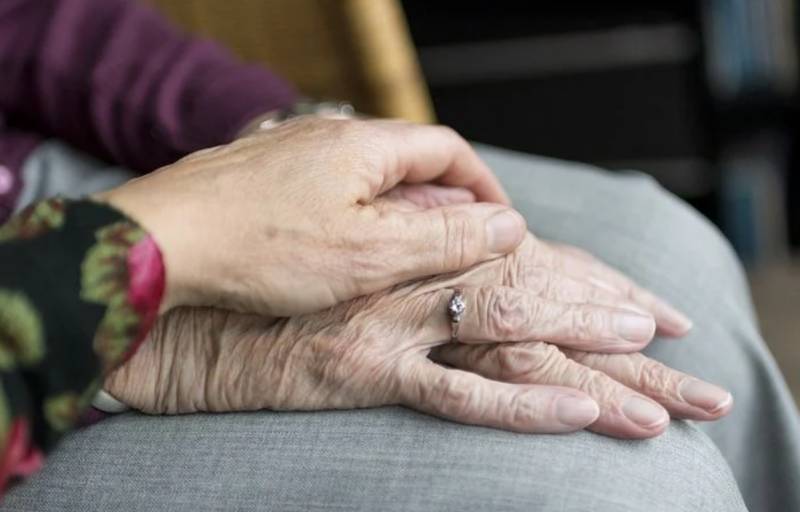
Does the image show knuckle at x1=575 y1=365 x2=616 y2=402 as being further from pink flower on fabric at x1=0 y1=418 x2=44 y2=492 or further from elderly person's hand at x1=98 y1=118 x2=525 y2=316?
pink flower on fabric at x1=0 y1=418 x2=44 y2=492

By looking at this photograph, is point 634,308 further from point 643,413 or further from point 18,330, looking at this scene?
point 18,330

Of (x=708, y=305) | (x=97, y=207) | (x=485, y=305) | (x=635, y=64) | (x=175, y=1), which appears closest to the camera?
(x=97, y=207)

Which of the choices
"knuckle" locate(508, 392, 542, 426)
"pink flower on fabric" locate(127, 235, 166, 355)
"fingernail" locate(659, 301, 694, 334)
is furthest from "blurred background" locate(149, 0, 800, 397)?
"pink flower on fabric" locate(127, 235, 166, 355)

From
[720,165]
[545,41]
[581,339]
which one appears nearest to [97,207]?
[581,339]

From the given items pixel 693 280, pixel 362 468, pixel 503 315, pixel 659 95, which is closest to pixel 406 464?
pixel 362 468

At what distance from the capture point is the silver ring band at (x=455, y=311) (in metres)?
0.78

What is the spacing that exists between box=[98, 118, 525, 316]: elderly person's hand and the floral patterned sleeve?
0.04 metres

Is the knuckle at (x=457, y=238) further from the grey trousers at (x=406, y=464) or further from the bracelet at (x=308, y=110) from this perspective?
the bracelet at (x=308, y=110)

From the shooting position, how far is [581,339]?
80cm

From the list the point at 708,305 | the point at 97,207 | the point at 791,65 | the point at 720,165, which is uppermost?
the point at 97,207

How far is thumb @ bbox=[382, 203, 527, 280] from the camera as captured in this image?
0.78m

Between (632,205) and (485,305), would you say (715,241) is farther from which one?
(485,305)

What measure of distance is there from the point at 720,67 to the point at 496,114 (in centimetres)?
43

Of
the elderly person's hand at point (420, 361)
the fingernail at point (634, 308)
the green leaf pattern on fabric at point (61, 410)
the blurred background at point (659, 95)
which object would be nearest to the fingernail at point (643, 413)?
the elderly person's hand at point (420, 361)
